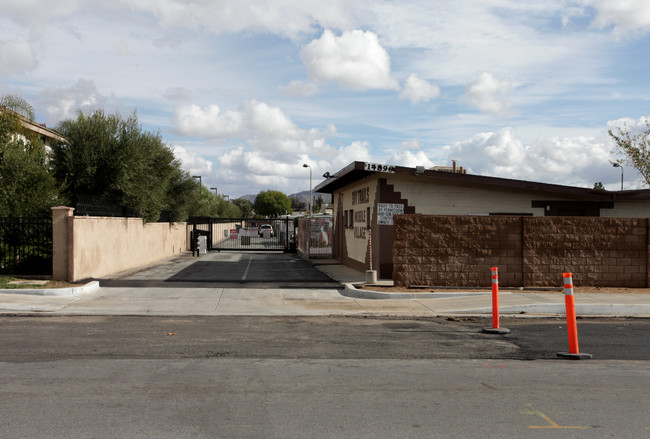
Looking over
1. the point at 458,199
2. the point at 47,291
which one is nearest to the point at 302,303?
the point at 47,291

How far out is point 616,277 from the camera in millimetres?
16344

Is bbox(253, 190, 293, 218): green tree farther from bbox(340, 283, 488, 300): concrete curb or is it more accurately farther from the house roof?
bbox(340, 283, 488, 300): concrete curb

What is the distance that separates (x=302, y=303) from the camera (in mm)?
14102

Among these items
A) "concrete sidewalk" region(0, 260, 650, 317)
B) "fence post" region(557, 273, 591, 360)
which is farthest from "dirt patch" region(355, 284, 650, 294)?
"fence post" region(557, 273, 591, 360)

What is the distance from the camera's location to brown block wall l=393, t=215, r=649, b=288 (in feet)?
52.4

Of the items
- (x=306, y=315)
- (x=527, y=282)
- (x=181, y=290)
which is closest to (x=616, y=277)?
(x=527, y=282)

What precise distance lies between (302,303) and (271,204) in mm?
123401

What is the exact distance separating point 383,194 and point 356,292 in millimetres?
4377

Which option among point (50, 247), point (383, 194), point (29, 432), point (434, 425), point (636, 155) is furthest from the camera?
point (636, 155)

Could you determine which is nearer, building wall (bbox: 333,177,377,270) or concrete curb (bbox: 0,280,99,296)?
concrete curb (bbox: 0,280,99,296)

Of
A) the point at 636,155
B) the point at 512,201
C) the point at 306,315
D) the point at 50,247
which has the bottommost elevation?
the point at 306,315

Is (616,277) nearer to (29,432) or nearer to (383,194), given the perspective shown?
(383,194)

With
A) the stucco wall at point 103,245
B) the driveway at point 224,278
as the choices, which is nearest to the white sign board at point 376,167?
the driveway at point 224,278

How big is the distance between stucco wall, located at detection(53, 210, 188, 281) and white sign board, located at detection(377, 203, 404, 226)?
9111 millimetres
